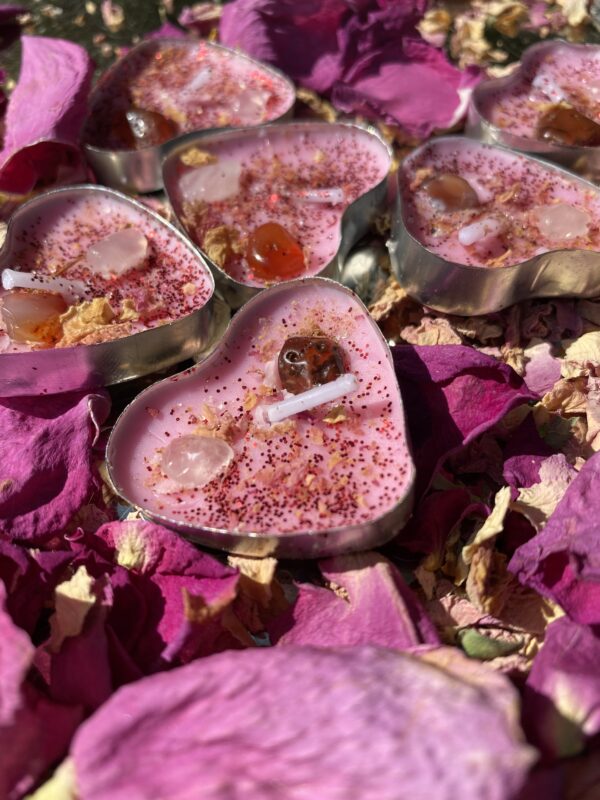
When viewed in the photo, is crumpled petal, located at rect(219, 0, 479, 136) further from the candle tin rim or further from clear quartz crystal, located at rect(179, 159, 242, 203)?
clear quartz crystal, located at rect(179, 159, 242, 203)

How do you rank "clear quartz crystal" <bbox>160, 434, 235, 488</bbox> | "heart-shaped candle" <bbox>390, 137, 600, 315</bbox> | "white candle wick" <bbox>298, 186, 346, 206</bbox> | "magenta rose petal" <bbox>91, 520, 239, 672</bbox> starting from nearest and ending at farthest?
"magenta rose petal" <bbox>91, 520, 239, 672</bbox>, "clear quartz crystal" <bbox>160, 434, 235, 488</bbox>, "heart-shaped candle" <bbox>390, 137, 600, 315</bbox>, "white candle wick" <bbox>298, 186, 346, 206</bbox>

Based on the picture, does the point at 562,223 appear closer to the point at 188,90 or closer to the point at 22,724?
the point at 188,90

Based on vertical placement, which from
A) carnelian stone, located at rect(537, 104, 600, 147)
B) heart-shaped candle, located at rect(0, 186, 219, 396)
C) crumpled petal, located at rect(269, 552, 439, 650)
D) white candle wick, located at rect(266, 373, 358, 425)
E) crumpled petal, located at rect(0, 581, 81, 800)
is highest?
carnelian stone, located at rect(537, 104, 600, 147)

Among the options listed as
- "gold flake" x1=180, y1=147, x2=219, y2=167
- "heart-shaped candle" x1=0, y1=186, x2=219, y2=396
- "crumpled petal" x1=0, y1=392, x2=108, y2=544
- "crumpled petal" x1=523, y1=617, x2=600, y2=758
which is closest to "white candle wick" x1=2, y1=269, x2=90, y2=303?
"heart-shaped candle" x1=0, y1=186, x2=219, y2=396

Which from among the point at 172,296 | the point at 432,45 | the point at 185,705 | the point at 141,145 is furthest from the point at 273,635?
the point at 432,45

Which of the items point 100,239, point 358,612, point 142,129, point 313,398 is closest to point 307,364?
point 313,398

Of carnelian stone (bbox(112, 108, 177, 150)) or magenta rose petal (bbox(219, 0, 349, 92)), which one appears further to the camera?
magenta rose petal (bbox(219, 0, 349, 92))

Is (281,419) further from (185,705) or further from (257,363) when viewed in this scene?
(185,705)
